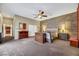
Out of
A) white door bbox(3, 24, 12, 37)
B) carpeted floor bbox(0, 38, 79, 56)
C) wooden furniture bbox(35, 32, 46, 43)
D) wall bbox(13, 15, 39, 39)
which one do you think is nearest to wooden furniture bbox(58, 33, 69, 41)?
carpeted floor bbox(0, 38, 79, 56)

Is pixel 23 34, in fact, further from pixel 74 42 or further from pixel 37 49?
pixel 74 42

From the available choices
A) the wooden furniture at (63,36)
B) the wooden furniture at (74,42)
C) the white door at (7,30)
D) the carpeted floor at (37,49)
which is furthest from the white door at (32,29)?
the wooden furniture at (74,42)

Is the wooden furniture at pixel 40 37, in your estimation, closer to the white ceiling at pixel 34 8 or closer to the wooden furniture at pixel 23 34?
the wooden furniture at pixel 23 34

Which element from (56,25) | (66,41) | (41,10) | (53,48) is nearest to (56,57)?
(53,48)

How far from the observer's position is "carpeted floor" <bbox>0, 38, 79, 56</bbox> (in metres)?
2.15

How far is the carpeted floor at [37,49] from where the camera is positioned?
2.15 m

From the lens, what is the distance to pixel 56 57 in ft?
7.24

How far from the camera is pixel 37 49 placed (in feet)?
7.37

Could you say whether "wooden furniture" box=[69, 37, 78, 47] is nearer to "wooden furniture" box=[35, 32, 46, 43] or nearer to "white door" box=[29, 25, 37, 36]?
"wooden furniture" box=[35, 32, 46, 43]

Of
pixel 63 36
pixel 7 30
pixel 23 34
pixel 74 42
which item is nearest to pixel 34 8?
pixel 23 34

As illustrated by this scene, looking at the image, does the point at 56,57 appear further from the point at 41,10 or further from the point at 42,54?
the point at 41,10

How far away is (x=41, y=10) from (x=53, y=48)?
3.16ft

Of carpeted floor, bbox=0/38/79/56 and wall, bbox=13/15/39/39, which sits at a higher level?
wall, bbox=13/15/39/39

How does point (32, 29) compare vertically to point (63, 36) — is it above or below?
above
